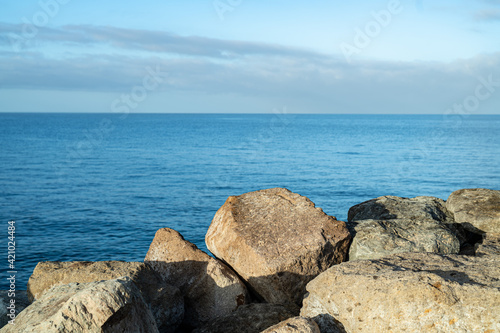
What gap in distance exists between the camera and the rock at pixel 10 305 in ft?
27.3

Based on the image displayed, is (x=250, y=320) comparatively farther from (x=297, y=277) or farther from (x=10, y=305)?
(x=10, y=305)

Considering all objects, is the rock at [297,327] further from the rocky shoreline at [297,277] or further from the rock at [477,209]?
the rock at [477,209]

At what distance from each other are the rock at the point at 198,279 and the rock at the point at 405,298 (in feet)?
6.99

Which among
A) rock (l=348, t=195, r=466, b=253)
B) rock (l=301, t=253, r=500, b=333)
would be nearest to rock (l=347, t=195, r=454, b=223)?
rock (l=348, t=195, r=466, b=253)

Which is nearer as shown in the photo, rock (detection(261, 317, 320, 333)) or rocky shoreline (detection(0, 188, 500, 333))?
rocky shoreline (detection(0, 188, 500, 333))

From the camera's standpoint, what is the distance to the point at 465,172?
4228 cm

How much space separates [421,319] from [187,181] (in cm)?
3167

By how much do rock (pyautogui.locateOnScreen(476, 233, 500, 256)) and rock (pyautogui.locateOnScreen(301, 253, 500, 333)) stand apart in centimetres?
181

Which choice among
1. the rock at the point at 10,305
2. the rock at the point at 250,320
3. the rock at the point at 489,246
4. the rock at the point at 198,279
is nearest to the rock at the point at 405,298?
the rock at the point at 250,320

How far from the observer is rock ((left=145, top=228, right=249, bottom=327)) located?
859cm

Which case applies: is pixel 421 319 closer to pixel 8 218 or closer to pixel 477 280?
pixel 477 280

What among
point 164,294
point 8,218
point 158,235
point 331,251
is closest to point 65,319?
point 164,294

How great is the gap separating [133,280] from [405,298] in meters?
4.78

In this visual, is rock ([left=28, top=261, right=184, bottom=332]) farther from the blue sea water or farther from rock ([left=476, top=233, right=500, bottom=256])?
the blue sea water
